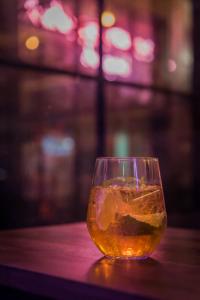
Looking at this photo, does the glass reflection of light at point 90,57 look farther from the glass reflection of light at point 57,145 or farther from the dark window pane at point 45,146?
the glass reflection of light at point 57,145

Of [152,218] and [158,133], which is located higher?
[158,133]

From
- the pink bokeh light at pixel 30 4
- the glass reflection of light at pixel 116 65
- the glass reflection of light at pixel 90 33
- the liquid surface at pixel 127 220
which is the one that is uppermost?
the pink bokeh light at pixel 30 4

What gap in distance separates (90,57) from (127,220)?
2893 mm

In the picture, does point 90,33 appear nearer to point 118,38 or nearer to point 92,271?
point 118,38

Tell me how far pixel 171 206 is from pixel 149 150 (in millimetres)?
506

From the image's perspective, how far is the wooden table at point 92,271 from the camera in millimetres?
799

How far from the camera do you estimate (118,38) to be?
4.11m

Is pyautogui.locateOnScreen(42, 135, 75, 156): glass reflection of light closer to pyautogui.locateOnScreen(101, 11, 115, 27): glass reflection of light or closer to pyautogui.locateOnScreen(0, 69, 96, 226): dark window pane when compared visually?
pyautogui.locateOnScreen(0, 69, 96, 226): dark window pane

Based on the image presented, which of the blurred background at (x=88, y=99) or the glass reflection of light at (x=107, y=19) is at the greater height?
the glass reflection of light at (x=107, y=19)

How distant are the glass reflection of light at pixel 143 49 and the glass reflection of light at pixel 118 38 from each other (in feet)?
0.28

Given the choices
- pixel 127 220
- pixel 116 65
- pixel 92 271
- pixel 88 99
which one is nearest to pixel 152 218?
pixel 127 220

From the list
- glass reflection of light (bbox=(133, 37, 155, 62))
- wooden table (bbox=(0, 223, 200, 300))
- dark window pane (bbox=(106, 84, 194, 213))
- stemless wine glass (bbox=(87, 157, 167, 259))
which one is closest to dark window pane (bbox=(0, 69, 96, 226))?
dark window pane (bbox=(106, 84, 194, 213))

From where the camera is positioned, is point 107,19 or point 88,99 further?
point 107,19

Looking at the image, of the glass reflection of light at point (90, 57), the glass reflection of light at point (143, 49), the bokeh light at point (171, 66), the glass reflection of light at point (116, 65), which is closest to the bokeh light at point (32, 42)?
the glass reflection of light at point (90, 57)
